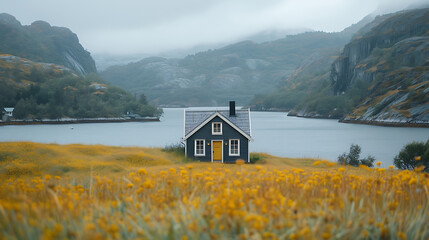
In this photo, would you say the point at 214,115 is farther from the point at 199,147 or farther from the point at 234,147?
the point at 234,147

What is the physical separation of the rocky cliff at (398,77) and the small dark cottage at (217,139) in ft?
302

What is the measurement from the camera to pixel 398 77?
477 ft

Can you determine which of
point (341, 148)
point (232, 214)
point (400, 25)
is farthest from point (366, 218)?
point (400, 25)

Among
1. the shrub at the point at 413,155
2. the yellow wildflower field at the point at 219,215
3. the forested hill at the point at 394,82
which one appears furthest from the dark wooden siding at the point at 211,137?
the forested hill at the point at 394,82

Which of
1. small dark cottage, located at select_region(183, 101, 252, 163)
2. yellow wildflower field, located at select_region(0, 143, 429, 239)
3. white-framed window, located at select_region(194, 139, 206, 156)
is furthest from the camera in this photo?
white-framed window, located at select_region(194, 139, 206, 156)

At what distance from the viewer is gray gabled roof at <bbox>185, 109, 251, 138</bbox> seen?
39.8 meters

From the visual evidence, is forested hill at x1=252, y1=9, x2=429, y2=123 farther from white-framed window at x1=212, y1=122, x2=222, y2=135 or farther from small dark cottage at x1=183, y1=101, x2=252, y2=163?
white-framed window at x1=212, y1=122, x2=222, y2=135

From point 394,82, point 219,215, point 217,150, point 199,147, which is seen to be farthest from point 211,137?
point 394,82

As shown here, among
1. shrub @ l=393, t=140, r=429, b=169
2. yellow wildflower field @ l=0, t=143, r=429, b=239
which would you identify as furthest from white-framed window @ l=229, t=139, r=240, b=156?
yellow wildflower field @ l=0, t=143, r=429, b=239

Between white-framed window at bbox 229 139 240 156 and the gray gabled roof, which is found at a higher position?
the gray gabled roof

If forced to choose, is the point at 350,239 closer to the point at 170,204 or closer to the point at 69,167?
→ the point at 170,204

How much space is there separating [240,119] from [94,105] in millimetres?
168605

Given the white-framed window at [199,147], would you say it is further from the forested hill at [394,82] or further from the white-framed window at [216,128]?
the forested hill at [394,82]

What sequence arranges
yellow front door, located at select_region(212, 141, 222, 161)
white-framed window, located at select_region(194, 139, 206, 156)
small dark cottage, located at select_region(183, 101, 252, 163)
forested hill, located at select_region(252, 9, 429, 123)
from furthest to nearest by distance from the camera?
1. forested hill, located at select_region(252, 9, 429, 123)
2. white-framed window, located at select_region(194, 139, 206, 156)
3. yellow front door, located at select_region(212, 141, 222, 161)
4. small dark cottage, located at select_region(183, 101, 252, 163)
